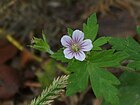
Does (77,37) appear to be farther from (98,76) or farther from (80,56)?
(98,76)

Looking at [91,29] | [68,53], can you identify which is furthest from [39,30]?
[68,53]

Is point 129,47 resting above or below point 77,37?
below

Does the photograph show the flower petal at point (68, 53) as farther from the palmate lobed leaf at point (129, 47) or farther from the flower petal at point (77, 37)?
the palmate lobed leaf at point (129, 47)

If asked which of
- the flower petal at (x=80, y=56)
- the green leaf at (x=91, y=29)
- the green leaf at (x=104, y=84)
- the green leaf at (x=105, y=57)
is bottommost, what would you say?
the green leaf at (x=104, y=84)

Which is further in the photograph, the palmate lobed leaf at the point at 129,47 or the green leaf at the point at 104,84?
the palmate lobed leaf at the point at 129,47

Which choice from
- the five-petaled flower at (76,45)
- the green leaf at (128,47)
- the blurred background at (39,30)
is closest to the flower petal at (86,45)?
the five-petaled flower at (76,45)

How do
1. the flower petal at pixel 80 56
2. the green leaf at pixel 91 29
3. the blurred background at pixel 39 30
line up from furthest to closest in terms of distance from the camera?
the blurred background at pixel 39 30 < the green leaf at pixel 91 29 < the flower petal at pixel 80 56

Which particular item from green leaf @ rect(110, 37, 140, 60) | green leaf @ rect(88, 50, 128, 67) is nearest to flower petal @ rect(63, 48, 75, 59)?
green leaf @ rect(88, 50, 128, 67)
